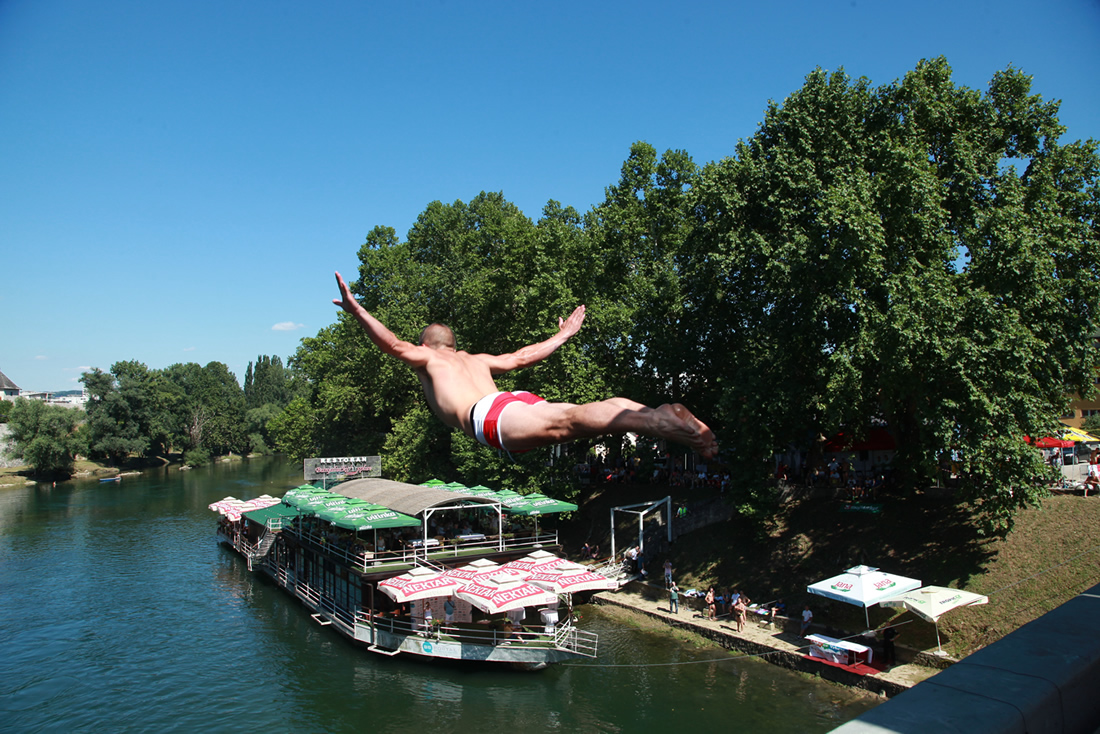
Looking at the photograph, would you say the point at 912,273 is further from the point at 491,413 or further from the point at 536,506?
the point at 491,413

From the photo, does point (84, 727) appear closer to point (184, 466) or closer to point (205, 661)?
point (205, 661)

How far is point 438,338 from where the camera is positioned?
6.21m

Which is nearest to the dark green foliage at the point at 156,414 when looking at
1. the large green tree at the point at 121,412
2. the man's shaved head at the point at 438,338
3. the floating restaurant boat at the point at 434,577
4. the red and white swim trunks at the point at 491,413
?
the large green tree at the point at 121,412

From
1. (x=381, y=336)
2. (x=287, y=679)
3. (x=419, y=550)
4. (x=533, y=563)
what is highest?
(x=381, y=336)

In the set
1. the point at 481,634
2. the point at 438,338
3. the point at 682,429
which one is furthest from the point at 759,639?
the point at 682,429

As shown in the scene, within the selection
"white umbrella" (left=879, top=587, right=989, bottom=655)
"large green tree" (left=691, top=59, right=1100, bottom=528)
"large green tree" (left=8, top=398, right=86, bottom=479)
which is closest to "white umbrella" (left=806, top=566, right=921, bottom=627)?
"white umbrella" (left=879, top=587, right=989, bottom=655)

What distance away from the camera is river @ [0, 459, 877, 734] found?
56.6 ft

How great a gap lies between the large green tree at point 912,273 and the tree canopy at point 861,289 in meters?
0.07

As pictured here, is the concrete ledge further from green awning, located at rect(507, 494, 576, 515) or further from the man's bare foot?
green awning, located at rect(507, 494, 576, 515)

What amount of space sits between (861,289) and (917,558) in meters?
8.47

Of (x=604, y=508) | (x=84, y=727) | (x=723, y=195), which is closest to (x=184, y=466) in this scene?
(x=604, y=508)

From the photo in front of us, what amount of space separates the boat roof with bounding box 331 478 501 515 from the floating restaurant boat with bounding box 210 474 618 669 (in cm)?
6

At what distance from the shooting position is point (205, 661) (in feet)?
71.0

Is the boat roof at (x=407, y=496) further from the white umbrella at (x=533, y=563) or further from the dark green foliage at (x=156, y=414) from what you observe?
the dark green foliage at (x=156, y=414)
